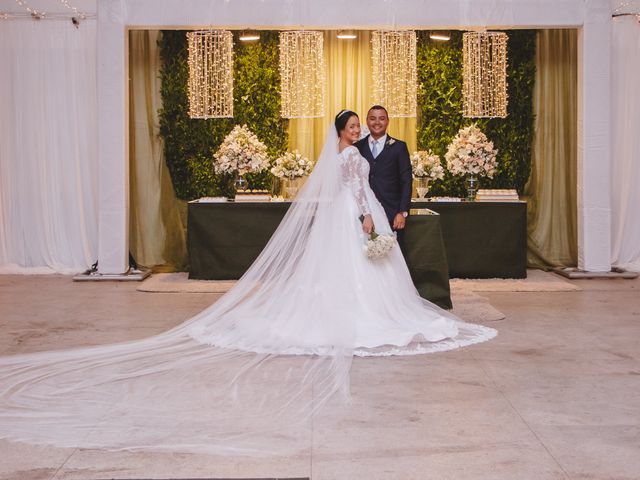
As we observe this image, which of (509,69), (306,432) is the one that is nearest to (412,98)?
(509,69)

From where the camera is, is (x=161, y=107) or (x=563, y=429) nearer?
(x=563, y=429)

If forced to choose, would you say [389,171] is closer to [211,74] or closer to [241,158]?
[241,158]

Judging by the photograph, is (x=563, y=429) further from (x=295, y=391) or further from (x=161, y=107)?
(x=161, y=107)

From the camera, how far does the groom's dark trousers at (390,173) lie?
24.0 ft

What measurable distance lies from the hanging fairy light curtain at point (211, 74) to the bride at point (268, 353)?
3.04 metres

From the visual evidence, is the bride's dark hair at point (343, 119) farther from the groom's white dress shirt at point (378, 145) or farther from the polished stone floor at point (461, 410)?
the polished stone floor at point (461, 410)

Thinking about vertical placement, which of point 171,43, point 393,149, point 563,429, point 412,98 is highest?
point 171,43

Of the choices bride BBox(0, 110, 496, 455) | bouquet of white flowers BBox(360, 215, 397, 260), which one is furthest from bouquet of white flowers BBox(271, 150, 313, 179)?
bouquet of white flowers BBox(360, 215, 397, 260)

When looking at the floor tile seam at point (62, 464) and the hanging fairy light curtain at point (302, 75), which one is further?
the hanging fairy light curtain at point (302, 75)

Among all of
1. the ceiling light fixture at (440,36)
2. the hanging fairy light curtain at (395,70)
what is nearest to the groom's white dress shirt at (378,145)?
the hanging fairy light curtain at (395,70)

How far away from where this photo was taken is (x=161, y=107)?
Result: 1054 centimetres

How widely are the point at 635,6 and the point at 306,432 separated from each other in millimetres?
7246

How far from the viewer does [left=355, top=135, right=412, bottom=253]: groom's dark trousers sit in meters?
7.32

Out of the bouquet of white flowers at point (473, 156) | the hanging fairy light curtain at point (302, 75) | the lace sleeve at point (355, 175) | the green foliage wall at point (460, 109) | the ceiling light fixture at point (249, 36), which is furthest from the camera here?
the green foliage wall at point (460, 109)
